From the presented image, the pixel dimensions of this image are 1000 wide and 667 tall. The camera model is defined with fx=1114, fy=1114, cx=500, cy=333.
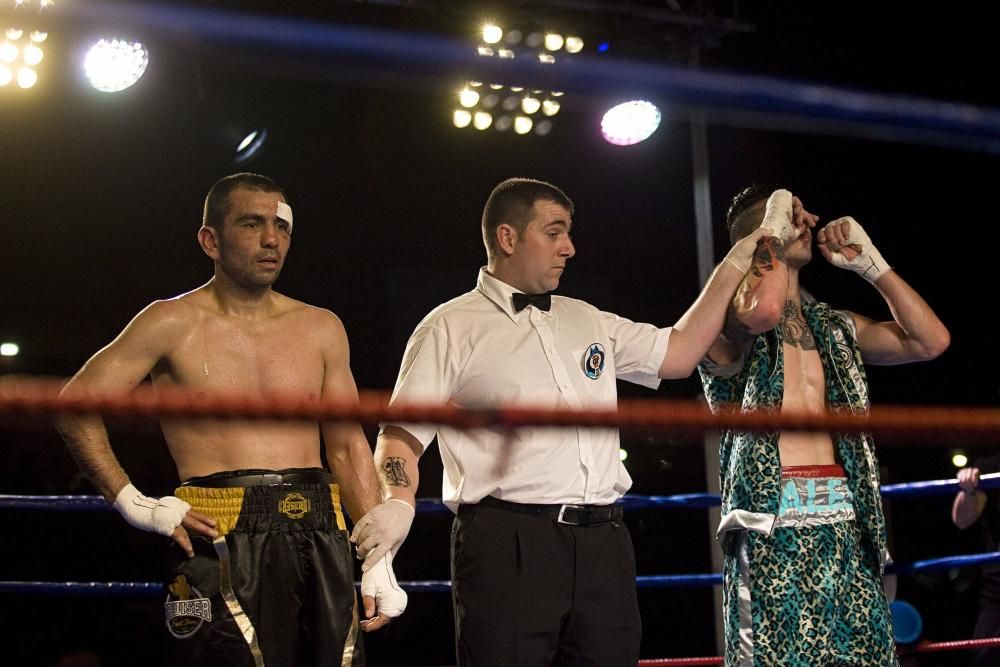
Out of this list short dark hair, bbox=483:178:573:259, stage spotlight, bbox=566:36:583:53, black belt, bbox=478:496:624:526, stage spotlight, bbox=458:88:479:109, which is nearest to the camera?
black belt, bbox=478:496:624:526

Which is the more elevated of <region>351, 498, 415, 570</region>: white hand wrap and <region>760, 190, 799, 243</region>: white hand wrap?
<region>760, 190, 799, 243</region>: white hand wrap

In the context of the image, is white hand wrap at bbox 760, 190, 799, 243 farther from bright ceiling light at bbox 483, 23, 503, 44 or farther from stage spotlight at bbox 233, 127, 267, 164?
stage spotlight at bbox 233, 127, 267, 164

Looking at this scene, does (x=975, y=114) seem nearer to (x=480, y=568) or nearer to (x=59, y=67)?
(x=480, y=568)

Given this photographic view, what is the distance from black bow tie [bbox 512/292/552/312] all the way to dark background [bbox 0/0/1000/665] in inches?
76.6

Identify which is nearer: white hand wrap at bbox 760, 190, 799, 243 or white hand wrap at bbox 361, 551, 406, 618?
white hand wrap at bbox 361, 551, 406, 618

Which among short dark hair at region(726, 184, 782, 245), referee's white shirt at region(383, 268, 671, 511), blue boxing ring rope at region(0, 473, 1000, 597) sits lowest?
blue boxing ring rope at region(0, 473, 1000, 597)

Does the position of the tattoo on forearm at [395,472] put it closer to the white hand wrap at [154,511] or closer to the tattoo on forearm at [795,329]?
the white hand wrap at [154,511]

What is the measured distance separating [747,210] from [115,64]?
2.49 meters

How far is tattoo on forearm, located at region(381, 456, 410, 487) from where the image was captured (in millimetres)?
1938

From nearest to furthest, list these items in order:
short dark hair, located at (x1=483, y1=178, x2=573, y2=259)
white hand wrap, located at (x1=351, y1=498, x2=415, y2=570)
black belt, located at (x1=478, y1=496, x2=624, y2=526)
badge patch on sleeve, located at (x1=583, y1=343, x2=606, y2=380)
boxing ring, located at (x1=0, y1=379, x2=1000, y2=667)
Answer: boxing ring, located at (x1=0, y1=379, x2=1000, y2=667) < white hand wrap, located at (x1=351, y1=498, x2=415, y2=570) < black belt, located at (x1=478, y1=496, x2=624, y2=526) < badge patch on sleeve, located at (x1=583, y1=343, x2=606, y2=380) < short dark hair, located at (x1=483, y1=178, x2=573, y2=259)

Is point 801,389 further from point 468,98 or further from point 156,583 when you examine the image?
point 468,98

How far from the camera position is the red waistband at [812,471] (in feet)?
7.01

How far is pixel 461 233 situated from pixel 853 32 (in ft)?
6.16

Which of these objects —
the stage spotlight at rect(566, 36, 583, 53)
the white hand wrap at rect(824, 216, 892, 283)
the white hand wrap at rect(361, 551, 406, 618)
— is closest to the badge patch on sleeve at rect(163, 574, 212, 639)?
the white hand wrap at rect(361, 551, 406, 618)
